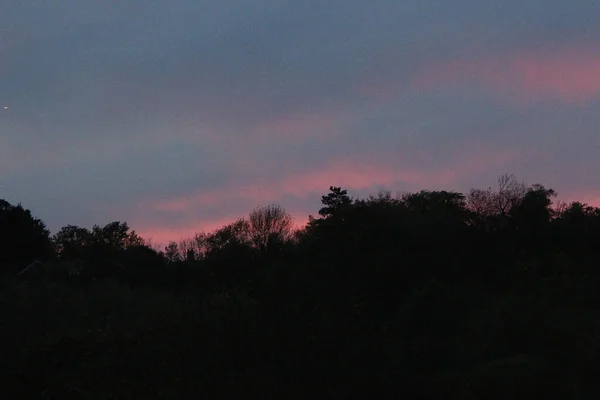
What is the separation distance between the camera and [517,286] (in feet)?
72.9

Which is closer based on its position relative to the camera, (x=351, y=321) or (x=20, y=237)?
(x=351, y=321)

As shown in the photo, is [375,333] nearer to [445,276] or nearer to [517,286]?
[517,286]

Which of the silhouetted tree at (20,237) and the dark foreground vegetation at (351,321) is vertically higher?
the silhouetted tree at (20,237)

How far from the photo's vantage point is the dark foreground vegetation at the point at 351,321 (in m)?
10.9

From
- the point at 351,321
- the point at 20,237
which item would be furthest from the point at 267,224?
the point at 351,321

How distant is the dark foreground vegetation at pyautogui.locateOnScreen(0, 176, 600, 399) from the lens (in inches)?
428

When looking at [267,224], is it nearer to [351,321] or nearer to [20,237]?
[20,237]

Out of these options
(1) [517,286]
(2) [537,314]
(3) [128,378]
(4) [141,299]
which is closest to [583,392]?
(2) [537,314]

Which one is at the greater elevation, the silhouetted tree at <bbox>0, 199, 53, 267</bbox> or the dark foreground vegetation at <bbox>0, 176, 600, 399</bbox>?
the silhouetted tree at <bbox>0, 199, 53, 267</bbox>

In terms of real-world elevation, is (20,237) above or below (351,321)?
above

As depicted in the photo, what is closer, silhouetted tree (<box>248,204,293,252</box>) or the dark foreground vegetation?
the dark foreground vegetation

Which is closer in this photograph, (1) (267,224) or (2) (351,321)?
(2) (351,321)

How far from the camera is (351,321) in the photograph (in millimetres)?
11352

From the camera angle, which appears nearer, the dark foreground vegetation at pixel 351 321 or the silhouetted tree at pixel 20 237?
the dark foreground vegetation at pixel 351 321
